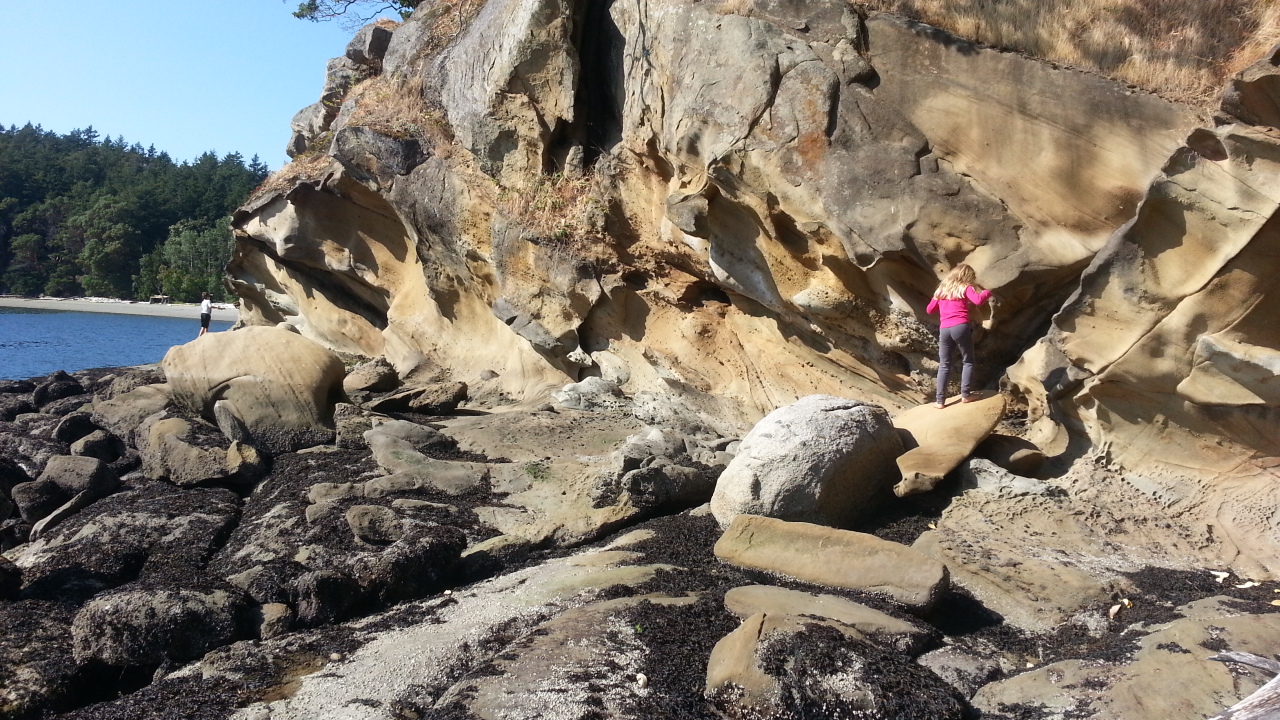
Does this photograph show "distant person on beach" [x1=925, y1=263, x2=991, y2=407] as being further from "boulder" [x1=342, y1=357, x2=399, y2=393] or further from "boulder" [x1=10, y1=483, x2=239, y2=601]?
"boulder" [x1=342, y1=357, x2=399, y2=393]

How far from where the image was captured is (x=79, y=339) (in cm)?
2958

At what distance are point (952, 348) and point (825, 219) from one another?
138 cm

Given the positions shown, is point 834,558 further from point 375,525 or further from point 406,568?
point 375,525

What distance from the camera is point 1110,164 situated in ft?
20.9

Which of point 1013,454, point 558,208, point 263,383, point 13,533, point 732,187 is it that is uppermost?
point 732,187

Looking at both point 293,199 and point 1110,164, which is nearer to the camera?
point 1110,164

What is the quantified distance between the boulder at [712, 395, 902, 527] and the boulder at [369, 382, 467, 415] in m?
4.54

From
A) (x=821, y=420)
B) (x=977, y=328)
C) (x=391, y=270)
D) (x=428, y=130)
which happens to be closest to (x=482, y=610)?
(x=821, y=420)

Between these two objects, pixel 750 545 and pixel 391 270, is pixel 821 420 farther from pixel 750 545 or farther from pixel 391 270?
pixel 391 270

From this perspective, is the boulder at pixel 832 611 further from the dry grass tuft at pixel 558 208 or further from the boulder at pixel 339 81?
the boulder at pixel 339 81

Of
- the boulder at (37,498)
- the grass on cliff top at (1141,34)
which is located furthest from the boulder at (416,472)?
the grass on cliff top at (1141,34)

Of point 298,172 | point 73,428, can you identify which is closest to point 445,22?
point 298,172

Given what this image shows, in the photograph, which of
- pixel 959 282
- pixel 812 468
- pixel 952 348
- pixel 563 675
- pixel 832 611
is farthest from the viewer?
pixel 952 348

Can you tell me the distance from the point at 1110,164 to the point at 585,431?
4.74 m
